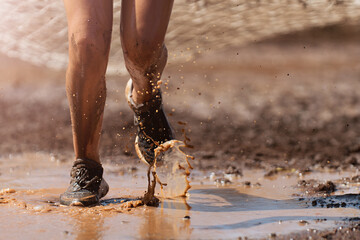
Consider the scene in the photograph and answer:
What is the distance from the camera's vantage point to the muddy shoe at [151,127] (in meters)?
2.98

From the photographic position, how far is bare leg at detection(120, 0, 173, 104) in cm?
264

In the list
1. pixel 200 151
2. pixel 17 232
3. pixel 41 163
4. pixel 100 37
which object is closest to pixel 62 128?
pixel 41 163

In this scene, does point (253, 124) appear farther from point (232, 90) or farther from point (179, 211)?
point (179, 211)

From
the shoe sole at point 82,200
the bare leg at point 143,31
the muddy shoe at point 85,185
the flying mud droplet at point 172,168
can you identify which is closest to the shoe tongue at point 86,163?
the muddy shoe at point 85,185

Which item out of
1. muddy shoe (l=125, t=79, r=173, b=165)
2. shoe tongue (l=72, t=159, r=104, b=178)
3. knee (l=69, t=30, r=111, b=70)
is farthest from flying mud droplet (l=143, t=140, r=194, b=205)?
knee (l=69, t=30, r=111, b=70)

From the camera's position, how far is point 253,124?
510 cm

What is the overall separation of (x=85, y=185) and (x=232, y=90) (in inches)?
165

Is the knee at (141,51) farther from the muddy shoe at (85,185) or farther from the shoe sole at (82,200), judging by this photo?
the shoe sole at (82,200)

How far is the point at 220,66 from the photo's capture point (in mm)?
8625

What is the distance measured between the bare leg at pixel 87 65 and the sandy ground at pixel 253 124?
421 millimetres

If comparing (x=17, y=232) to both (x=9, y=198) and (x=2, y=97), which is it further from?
(x=2, y=97)

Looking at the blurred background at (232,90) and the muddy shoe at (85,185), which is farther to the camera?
the blurred background at (232,90)

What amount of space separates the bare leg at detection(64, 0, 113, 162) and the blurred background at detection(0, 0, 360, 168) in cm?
47

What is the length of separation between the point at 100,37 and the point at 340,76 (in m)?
5.10
